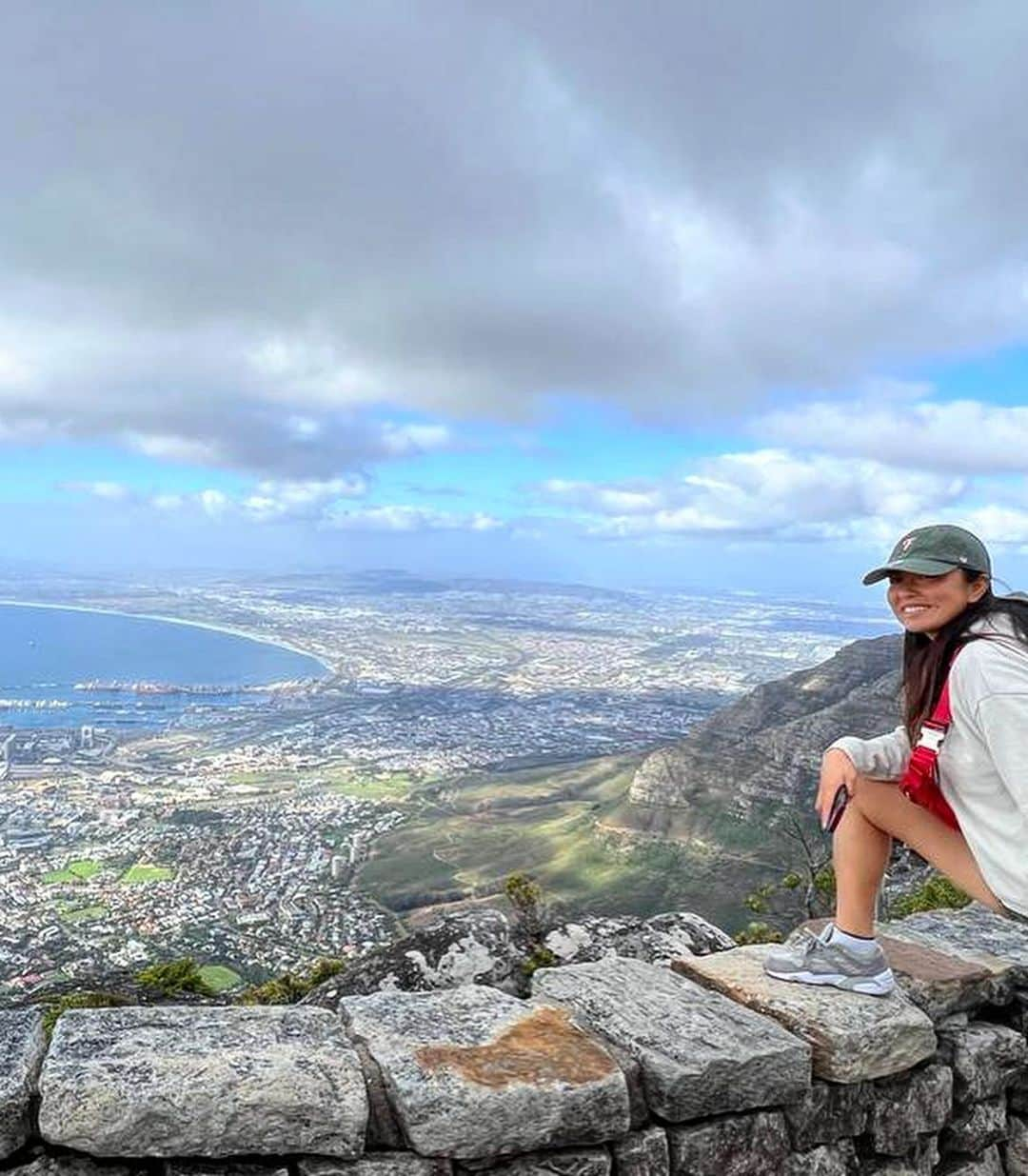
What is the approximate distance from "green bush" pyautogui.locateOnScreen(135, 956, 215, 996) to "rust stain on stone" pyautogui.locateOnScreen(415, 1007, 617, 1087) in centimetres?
268

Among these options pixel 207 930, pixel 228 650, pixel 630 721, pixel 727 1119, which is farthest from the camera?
pixel 228 650

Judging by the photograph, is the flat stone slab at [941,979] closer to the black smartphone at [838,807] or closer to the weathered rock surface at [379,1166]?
the black smartphone at [838,807]

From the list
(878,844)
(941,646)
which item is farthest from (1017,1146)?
(941,646)

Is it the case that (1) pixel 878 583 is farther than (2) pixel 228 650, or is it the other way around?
(2) pixel 228 650

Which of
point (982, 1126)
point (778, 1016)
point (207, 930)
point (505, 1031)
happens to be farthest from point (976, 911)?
point (207, 930)

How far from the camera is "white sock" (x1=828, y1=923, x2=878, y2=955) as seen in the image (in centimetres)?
389

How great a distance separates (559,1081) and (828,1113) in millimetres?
1183

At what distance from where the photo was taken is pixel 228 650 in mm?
115500

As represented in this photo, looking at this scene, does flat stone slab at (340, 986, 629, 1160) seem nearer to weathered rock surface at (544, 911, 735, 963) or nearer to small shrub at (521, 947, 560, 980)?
→ small shrub at (521, 947, 560, 980)

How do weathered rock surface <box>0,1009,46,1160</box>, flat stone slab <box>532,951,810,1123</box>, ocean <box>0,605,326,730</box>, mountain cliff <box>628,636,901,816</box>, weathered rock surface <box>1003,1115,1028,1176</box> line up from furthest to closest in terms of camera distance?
ocean <box>0,605,326,730</box> → mountain cliff <box>628,636,901,816</box> → weathered rock surface <box>1003,1115,1028,1176</box> → flat stone slab <box>532,951,810,1123</box> → weathered rock surface <box>0,1009,46,1160</box>

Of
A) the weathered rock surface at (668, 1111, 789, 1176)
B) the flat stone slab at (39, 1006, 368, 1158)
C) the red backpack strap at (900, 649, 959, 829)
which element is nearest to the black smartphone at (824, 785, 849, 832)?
the red backpack strap at (900, 649, 959, 829)

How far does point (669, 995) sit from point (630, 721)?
212ft

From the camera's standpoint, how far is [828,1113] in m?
3.45

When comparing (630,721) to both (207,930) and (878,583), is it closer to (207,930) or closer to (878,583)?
(207,930)
